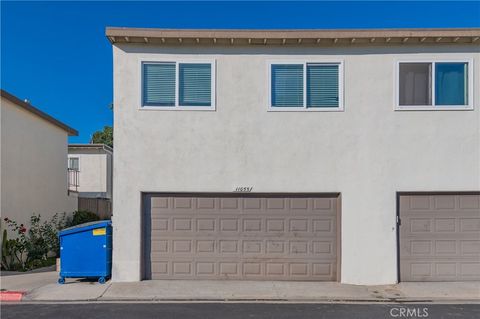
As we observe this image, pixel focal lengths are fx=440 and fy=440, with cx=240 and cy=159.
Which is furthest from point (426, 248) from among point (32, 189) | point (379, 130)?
point (32, 189)

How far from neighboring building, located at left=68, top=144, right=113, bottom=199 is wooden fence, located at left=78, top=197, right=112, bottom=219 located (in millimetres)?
1282

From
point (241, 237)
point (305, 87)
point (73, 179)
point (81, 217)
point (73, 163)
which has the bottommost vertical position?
point (81, 217)

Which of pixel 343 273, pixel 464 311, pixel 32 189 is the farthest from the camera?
pixel 32 189

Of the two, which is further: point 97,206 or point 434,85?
point 97,206

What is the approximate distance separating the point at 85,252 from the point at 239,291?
3472mm

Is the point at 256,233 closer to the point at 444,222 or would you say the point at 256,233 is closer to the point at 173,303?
the point at 173,303

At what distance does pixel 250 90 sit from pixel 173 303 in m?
4.88

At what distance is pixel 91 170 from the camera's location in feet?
77.1

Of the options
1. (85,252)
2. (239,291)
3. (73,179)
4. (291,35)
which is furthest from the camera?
(73,179)

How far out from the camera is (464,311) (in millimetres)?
7746

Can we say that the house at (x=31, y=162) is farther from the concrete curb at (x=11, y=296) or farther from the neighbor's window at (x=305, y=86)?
the neighbor's window at (x=305, y=86)

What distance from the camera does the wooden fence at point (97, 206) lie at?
746 inches

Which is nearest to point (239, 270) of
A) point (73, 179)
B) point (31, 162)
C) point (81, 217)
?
point (31, 162)

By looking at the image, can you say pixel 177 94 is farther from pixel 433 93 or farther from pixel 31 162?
pixel 31 162
